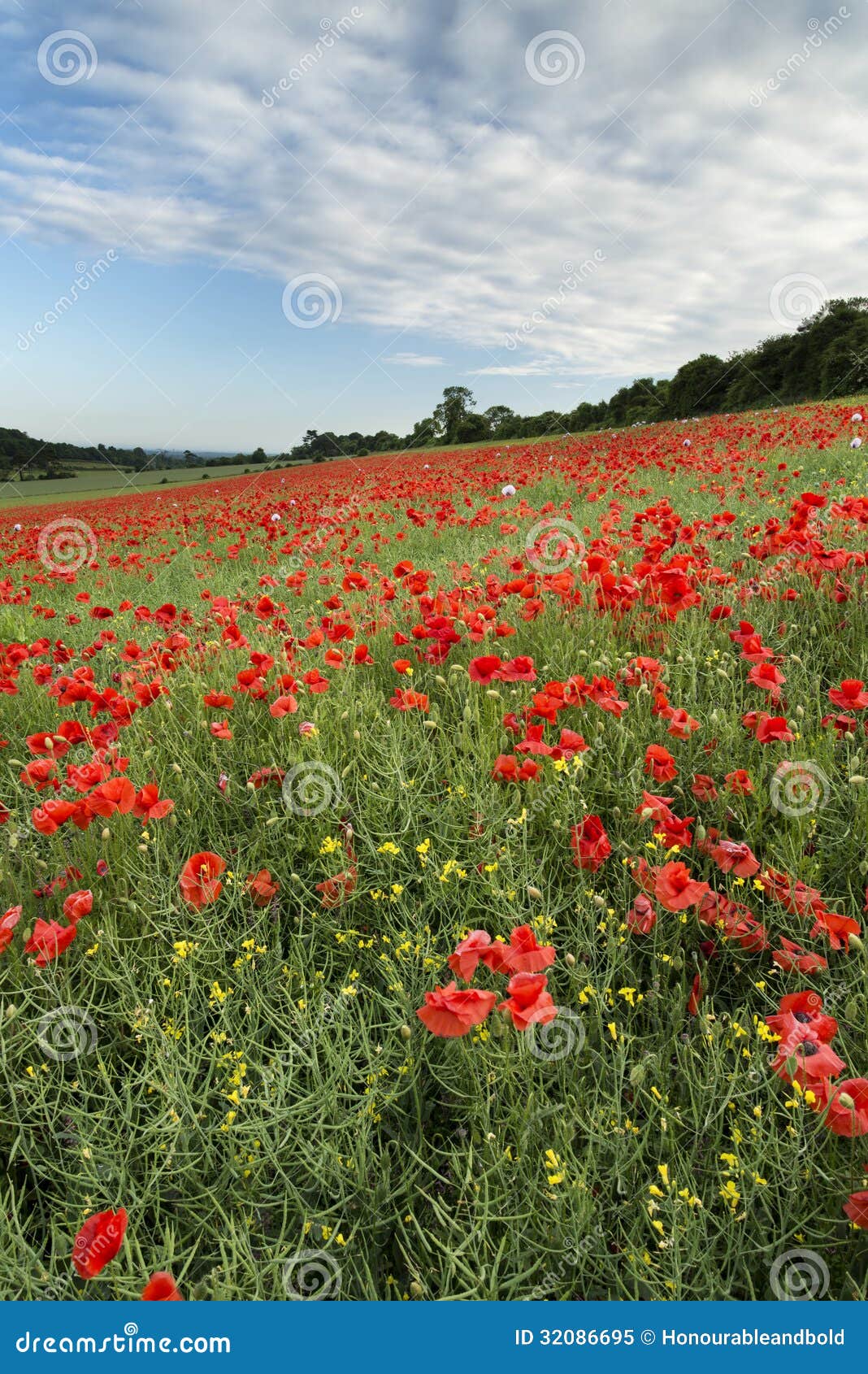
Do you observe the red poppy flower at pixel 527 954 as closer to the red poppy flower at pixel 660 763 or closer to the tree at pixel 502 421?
the red poppy flower at pixel 660 763

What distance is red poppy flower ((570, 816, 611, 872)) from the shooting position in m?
1.92

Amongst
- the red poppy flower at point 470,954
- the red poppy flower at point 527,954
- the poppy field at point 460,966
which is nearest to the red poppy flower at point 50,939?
the poppy field at point 460,966

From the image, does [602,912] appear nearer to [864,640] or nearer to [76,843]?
[76,843]

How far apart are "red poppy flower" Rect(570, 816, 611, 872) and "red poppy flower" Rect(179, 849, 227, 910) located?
0.96 metres

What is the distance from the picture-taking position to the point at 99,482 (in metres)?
37.6

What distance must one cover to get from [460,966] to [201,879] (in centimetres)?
92

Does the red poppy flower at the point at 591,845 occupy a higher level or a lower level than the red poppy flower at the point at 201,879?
higher

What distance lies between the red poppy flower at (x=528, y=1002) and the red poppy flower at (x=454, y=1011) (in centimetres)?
4

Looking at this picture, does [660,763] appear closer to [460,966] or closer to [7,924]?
[460,966]

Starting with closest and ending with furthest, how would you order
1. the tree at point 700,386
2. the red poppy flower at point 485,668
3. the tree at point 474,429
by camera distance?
1. the red poppy flower at point 485,668
2. the tree at point 700,386
3. the tree at point 474,429

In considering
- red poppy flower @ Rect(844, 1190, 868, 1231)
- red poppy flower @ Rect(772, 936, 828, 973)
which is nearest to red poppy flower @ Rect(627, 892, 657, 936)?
red poppy flower @ Rect(772, 936, 828, 973)

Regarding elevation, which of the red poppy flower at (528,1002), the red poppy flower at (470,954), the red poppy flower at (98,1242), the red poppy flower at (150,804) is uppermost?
the red poppy flower at (150,804)

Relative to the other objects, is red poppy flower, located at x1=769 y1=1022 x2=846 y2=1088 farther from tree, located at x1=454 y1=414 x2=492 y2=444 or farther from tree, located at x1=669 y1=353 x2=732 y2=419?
tree, located at x1=454 y1=414 x2=492 y2=444

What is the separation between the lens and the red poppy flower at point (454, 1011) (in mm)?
1227
